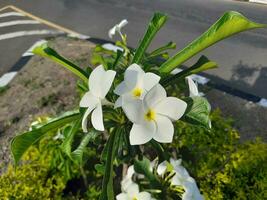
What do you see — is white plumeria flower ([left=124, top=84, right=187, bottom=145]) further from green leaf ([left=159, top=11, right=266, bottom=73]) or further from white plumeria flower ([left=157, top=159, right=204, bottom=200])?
white plumeria flower ([left=157, top=159, right=204, bottom=200])

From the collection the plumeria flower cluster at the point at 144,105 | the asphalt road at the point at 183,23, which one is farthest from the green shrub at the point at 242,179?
the asphalt road at the point at 183,23

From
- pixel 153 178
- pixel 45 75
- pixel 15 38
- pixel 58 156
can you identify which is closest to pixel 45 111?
pixel 45 75

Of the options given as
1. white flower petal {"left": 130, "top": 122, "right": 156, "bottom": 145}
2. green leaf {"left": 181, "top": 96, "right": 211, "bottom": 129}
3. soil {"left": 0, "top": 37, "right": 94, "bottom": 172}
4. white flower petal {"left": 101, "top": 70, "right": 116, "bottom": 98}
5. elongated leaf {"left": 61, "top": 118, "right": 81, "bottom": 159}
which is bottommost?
soil {"left": 0, "top": 37, "right": 94, "bottom": 172}

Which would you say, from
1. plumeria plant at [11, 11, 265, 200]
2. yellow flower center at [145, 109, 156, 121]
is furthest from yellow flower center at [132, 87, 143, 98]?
yellow flower center at [145, 109, 156, 121]

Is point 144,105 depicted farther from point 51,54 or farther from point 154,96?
point 51,54

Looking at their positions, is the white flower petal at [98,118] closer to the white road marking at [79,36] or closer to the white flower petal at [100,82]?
the white flower petal at [100,82]

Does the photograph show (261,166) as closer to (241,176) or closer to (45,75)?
(241,176)
